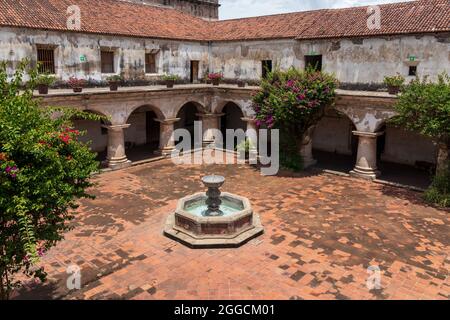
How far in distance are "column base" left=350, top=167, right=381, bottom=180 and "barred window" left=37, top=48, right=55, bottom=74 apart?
15441 mm

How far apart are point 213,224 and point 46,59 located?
12.4 m

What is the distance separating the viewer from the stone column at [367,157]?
58.5 feet

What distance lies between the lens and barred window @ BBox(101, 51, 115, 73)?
20.0 meters

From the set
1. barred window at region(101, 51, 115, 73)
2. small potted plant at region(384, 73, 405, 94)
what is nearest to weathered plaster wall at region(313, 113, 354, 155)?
small potted plant at region(384, 73, 405, 94)

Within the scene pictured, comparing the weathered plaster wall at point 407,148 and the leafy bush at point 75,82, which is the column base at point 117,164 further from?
the weathered plaster wall at point 407,148

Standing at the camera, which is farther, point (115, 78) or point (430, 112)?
point (115, 78)

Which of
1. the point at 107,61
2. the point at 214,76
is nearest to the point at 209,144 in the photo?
the point at 214,76

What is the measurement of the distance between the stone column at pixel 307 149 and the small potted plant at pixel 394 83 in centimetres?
410

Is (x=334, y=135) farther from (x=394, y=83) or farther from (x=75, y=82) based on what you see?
(x=75, y=82)

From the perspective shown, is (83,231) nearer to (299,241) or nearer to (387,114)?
(299,241)

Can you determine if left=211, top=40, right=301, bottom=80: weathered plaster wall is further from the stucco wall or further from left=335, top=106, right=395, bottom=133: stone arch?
left=335, top=106, right=395, bottom=133: stone arch

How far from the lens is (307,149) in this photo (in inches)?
796

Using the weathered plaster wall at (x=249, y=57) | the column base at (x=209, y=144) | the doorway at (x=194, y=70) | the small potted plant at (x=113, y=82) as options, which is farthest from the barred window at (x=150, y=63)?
the column base at (x=209, y=144)
